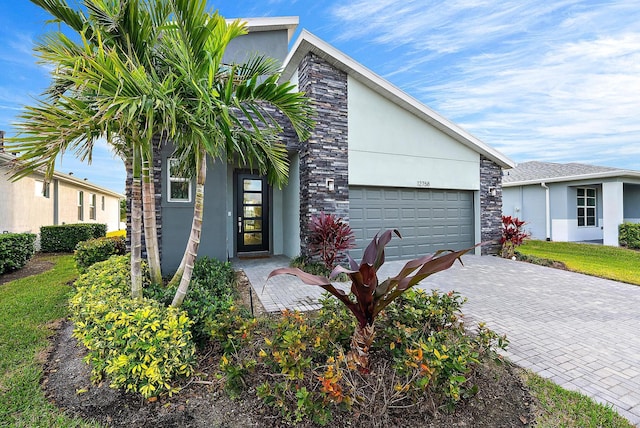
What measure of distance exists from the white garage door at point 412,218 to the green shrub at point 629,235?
7590 mm

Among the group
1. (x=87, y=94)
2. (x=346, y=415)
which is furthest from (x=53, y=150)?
(x=346, y=415)

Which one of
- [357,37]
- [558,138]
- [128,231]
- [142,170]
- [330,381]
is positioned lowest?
[330,381]

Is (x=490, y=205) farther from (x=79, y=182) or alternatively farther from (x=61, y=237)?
(x=79, y=182)

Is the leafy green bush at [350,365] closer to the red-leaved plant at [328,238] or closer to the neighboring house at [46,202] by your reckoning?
the red-leaved plant at [328,238]

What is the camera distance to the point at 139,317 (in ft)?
9.50

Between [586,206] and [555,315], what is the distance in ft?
45.8

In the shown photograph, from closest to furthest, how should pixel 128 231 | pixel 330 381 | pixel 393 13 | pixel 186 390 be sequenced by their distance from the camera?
pixel 330 381
pixel 186 390
pixel 128 231
pixel 393 13

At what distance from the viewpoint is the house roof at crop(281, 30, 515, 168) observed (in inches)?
306

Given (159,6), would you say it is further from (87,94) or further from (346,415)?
(346,415)

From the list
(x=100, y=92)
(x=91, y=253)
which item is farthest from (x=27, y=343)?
(x=91, y=253)

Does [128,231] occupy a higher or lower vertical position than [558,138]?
lower

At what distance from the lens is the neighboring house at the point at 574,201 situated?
43.2 ft

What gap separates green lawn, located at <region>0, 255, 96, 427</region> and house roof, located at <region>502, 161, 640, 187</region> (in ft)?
57.2

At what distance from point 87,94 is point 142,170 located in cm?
108
